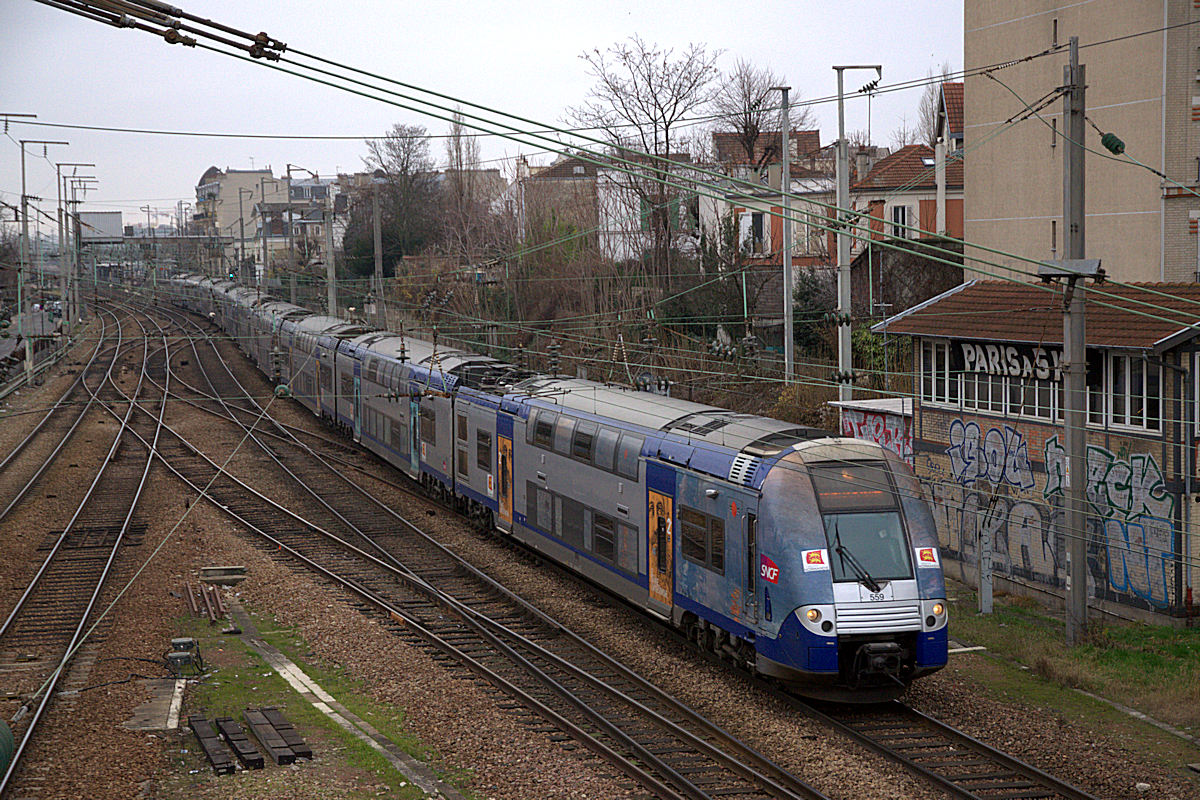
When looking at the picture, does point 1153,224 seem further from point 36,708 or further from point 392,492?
point 36,708

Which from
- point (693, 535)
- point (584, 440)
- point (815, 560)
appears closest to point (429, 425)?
point (584, 440)

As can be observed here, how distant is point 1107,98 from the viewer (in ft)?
79.4

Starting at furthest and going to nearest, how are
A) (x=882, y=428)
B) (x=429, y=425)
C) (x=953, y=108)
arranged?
(x=953, y=108) < (x=429, y=425) < (x=882, y=428)

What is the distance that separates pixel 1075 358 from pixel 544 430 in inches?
336

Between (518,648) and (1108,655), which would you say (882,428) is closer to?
(1108,655)

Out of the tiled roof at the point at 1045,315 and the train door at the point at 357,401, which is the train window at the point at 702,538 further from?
the train door at the point at 357,401

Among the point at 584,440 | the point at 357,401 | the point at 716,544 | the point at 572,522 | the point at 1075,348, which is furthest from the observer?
the point at 357,401

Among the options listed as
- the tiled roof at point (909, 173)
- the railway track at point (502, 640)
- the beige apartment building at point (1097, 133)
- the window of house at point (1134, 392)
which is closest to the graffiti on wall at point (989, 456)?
the window of house at point (1134, 392)

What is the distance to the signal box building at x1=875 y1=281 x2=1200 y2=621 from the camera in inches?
646

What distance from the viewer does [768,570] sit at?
1274 centimetres

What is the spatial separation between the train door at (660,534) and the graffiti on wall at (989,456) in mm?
7237

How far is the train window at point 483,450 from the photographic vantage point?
22562mm

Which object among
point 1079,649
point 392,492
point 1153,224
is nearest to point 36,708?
point 1079,649

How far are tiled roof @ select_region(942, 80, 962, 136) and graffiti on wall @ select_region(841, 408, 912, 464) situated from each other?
25.1 meters
